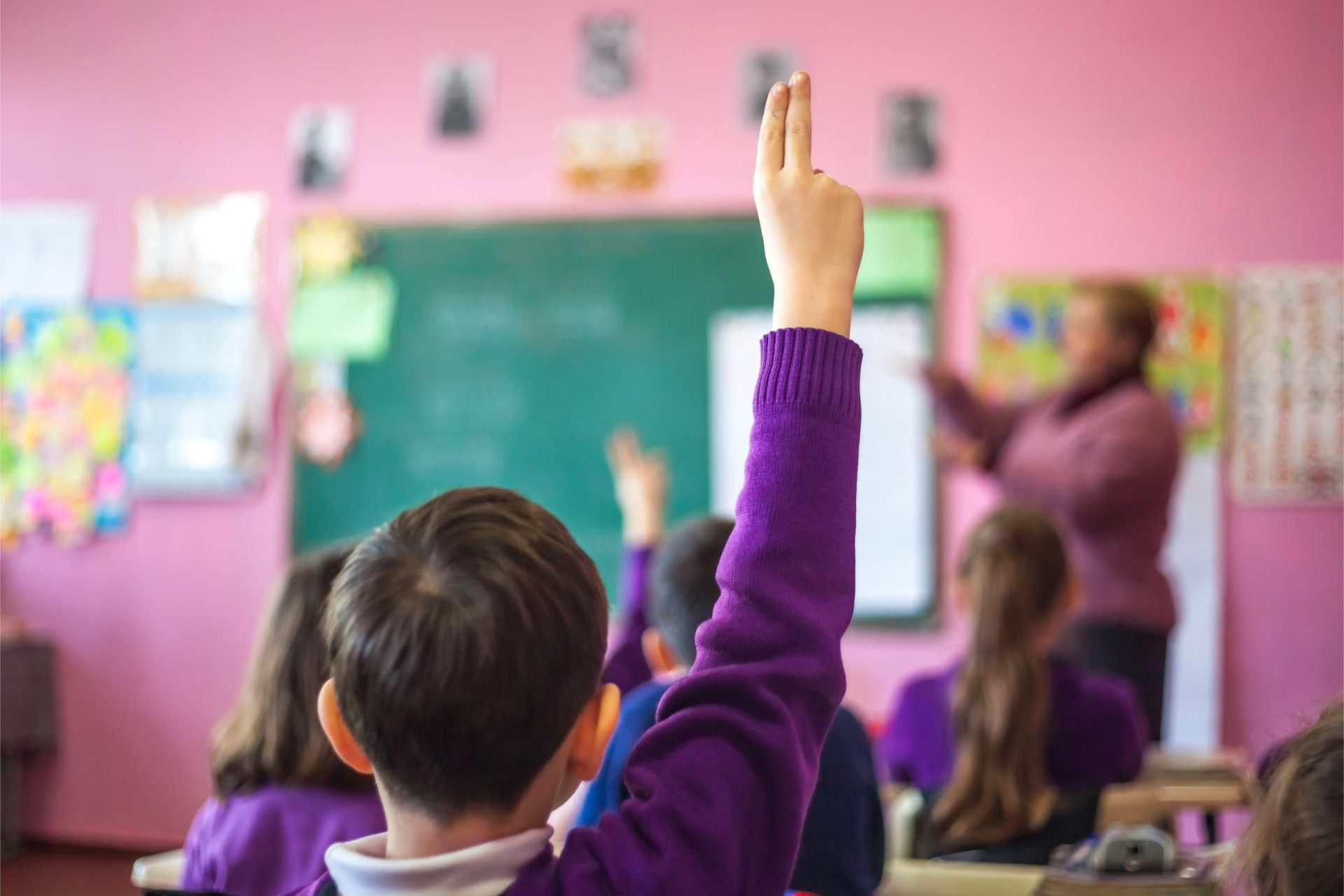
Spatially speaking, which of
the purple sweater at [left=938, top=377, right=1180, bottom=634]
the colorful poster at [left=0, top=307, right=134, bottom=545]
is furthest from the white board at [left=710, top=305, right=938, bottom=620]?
the colorful poster at [left=0, top=307, right=134, bottom=545]

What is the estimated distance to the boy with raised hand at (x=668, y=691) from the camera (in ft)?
2.31

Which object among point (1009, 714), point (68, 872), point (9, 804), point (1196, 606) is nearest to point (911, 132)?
point (1196, 606)

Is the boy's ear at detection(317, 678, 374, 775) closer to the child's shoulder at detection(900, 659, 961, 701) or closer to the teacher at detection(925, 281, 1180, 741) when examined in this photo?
the child's shoulder at detection(900, 659, 961, 701)

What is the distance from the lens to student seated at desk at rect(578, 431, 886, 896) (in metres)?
1.37

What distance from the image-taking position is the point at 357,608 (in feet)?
2.48

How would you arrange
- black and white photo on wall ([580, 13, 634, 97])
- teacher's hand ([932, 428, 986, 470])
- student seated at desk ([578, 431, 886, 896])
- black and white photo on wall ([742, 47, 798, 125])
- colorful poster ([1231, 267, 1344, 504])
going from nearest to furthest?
student seated at desk ([578, 431, 886, 896])
teacher's hand ([932, 428, 986, 470])
colorful poster ([1231, 267, 1344, 504])
black and white photo on wall ([742, 47, 798, 125])
black and white photo on wall ([580, 13, 634, 97])

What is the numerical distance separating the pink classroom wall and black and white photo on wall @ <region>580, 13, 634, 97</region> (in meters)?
0.04

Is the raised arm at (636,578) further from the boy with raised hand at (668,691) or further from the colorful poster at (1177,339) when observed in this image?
the colorful poster at (1177,339)

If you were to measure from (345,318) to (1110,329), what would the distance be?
219 cm

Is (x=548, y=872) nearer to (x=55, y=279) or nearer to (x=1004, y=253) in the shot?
(x=1004, y=253)

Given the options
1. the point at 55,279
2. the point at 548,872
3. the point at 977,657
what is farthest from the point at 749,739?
the point at 55,279

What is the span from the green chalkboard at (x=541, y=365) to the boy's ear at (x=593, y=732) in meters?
2.91

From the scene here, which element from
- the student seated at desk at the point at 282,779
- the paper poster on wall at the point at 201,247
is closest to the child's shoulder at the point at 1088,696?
the student seated at desk at the point at 282,779

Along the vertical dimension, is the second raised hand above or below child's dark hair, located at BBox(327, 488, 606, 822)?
above
